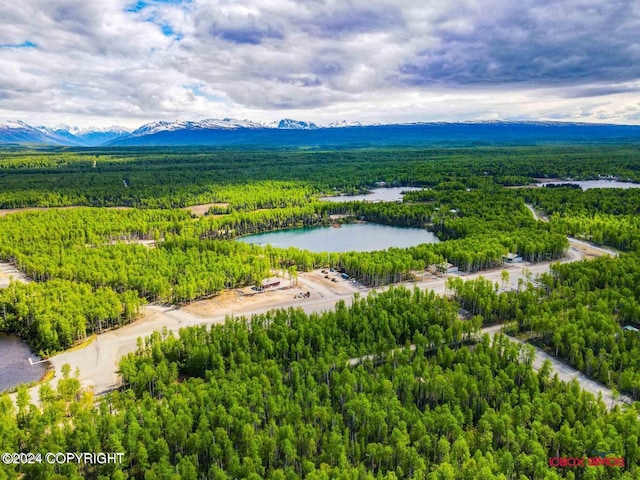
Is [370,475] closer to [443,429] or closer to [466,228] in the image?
[443,429]

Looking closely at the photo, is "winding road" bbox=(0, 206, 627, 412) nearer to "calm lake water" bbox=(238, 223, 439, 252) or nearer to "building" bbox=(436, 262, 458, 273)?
"building" bbox=(436, 262, 458, 273)

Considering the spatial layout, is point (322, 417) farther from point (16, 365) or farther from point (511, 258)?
point (511, 258)

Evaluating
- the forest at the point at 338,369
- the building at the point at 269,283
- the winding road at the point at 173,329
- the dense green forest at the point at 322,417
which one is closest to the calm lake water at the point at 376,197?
the forest at the point at 338,369

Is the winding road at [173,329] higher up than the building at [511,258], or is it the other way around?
the building at [511,258]

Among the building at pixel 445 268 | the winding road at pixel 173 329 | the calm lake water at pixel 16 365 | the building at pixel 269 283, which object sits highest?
the building at pixel 445 268

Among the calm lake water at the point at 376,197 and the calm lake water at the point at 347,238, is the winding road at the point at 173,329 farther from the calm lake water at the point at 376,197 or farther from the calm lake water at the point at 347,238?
the calm lake water at the point at 376,197

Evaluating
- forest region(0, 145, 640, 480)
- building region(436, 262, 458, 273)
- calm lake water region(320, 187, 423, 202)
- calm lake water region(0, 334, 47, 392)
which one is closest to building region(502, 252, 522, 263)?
forest region(0, 145, 640, 480)

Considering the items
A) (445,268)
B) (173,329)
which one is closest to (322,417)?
(173,329)
